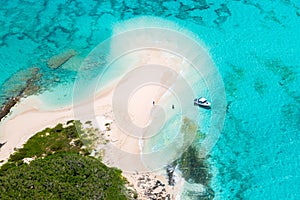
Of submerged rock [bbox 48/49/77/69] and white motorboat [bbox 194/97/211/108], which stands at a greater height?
white motorboat [bbox 194/97/211/108]

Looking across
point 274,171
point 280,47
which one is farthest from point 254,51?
point 274,171

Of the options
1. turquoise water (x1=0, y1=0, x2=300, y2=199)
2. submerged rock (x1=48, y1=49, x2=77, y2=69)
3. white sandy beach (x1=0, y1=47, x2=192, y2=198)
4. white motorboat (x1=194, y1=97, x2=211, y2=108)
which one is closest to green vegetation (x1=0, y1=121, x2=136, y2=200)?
white sandy beach (x1=0, y1=47, x2=192, y2=198)

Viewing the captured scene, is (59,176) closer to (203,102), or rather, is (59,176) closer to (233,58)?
(203,102)

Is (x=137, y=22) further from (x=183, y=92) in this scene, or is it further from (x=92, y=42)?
(x=183, y=92)

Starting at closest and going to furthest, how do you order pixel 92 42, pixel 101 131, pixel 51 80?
pixel 101 131 < pixel 51 80 < pixel 92 42

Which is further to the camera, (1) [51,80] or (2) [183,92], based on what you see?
(1) [51,80]

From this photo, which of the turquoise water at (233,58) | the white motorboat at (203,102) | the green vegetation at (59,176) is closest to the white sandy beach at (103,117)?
the green vegetation at (59,176)

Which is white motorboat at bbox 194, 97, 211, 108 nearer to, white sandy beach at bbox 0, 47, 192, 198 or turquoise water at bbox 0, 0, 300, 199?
turquoise water at bbox 0, 0, 300, 199
